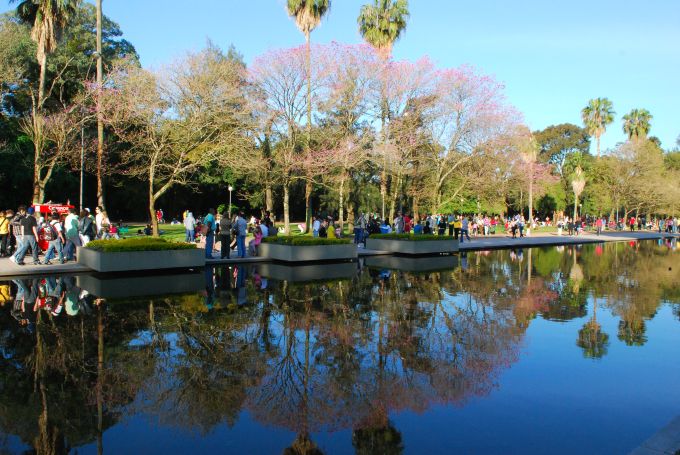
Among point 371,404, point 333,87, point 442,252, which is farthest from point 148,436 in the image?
point 333,87

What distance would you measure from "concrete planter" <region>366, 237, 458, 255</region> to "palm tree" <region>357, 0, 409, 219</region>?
12.5 m

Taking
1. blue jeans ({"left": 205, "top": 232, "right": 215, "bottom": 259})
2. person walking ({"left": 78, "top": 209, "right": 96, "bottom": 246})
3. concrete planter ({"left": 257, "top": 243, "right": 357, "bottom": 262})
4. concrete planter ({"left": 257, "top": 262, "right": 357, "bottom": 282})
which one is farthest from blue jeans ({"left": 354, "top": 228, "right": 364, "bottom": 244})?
person walking ({"left": 78, "top": 209, "right": 96, "bottom": 246})

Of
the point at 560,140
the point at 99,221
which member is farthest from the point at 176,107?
the point at 560,140

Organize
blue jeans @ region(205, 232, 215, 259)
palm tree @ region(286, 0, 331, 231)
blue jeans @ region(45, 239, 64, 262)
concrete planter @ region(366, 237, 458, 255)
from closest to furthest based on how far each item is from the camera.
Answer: blue jeans @ region(45, 239, 64, 262), blue jeans @ region(205, 232, 215, 259), concrete planter @ region(366, 237, 458, 255), palm tree @ region(286, 0, 331, 231)

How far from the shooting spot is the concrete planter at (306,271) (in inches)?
614

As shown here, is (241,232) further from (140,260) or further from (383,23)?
(383,23)

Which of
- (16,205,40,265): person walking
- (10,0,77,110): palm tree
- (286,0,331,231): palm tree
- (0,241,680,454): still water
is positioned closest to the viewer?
(0,241,680,454): still water

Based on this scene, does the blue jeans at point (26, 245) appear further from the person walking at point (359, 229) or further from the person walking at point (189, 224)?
the person walking at point (359, 229)

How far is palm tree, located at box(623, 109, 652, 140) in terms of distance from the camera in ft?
233

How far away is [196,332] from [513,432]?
5.17 meters

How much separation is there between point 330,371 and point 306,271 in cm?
1060


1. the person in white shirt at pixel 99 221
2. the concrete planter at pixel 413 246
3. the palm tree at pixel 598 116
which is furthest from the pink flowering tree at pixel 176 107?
the palm tree at pixel 598 116

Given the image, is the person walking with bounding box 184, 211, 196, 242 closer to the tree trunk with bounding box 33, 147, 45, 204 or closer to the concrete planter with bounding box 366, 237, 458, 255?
the concrete planter with bounding box 366, 237, 458, 255

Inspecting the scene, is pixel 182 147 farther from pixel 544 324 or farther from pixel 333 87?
pixel 544 324
